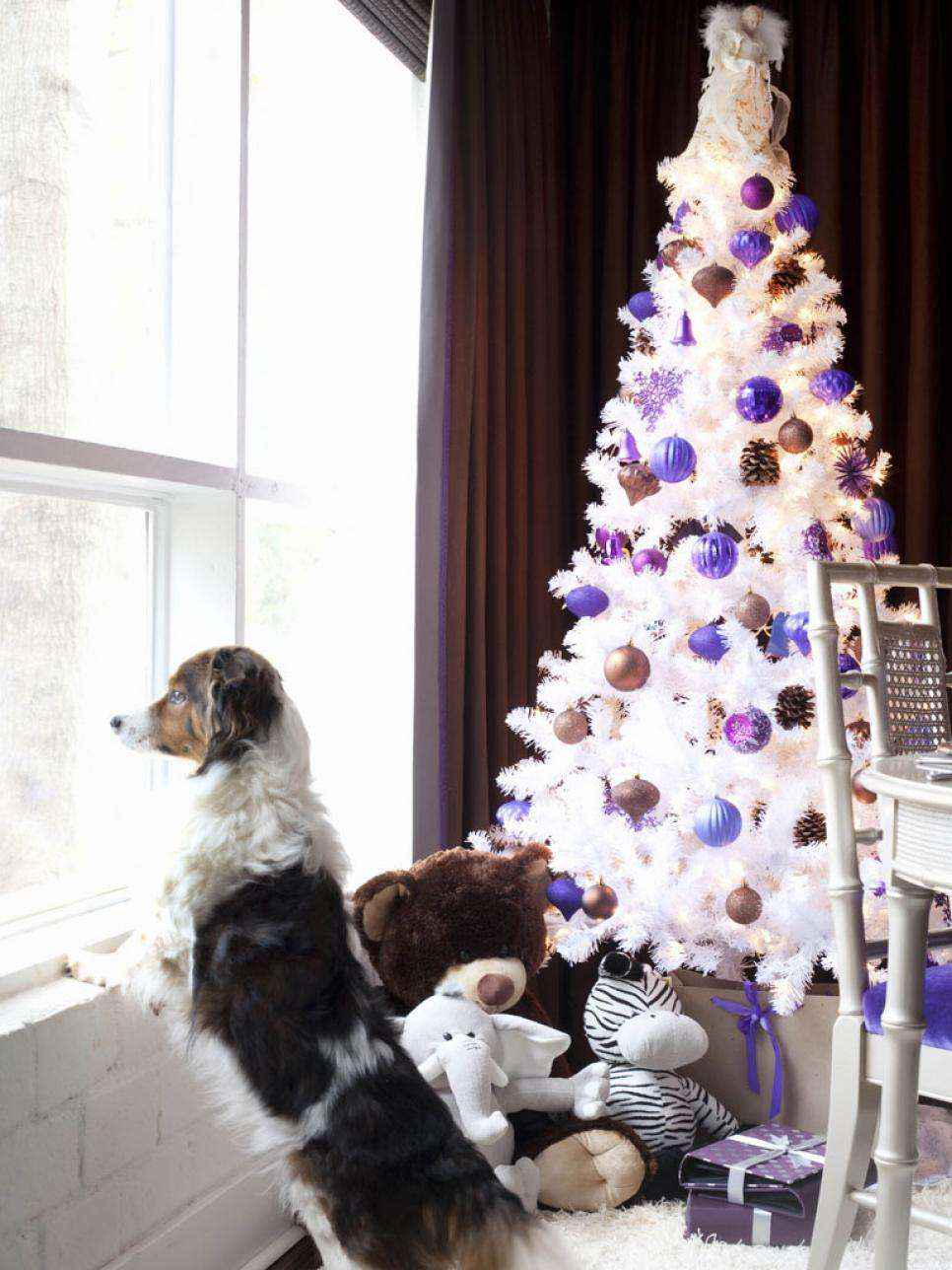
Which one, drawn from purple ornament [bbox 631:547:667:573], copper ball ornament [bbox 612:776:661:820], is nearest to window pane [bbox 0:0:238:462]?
purple ornament [bbox 631:547:667:573]

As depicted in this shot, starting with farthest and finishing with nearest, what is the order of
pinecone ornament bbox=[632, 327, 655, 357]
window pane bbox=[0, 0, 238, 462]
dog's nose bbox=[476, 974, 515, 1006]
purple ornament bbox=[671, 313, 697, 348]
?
pinecone ornament bbox=[632, 327, 655, 357], purple ornament bbox=[671, 313, 697, 348], dog's nose bbox=[476, 974, 515, 1006], window pane bbox=[0, 0, 238, 462]

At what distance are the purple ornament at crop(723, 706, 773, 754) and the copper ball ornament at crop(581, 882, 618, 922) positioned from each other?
40 centimetres

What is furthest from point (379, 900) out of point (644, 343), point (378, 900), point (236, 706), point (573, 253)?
point (573, 253)

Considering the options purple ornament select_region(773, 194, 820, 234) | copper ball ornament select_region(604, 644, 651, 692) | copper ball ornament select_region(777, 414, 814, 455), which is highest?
purple ornament select_region(773, 194, 820, 234)

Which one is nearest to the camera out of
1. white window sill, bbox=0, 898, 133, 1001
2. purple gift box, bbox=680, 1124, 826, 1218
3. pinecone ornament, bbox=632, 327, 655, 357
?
white window sill, bbox=0, 898, 133, 1001

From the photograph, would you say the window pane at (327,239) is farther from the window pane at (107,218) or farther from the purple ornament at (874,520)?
the purple ornament at (874,520)

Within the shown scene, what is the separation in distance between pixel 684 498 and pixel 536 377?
761 millimetres

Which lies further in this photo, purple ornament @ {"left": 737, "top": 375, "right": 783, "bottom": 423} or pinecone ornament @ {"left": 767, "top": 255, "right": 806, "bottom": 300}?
pinecone ornament @ {"left": 767, "top": 255, "right": 806, "bottom": 300}

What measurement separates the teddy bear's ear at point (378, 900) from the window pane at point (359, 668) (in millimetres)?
476

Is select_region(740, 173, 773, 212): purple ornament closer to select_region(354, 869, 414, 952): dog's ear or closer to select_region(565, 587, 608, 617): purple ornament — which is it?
select_region(565, 587, 608, 617): purple ornament

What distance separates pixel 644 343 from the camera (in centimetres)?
281

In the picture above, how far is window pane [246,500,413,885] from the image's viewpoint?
2859 millimetres

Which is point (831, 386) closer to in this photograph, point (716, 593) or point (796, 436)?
point (796, 436)

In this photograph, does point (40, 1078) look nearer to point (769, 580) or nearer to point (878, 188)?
point (769, 580)
